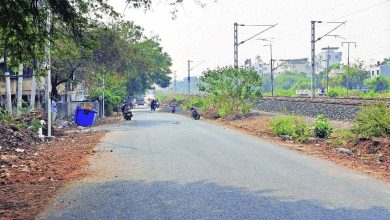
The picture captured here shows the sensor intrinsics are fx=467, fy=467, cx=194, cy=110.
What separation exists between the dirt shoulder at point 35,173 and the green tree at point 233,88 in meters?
17.6

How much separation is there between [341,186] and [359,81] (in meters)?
87.8

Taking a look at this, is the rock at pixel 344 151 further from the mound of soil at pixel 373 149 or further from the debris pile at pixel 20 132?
the debris pile at pixel 20 132

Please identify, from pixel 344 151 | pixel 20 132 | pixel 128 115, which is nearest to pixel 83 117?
pixel 128 115

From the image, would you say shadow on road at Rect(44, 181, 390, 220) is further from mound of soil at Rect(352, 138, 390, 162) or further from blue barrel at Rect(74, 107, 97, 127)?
blue barrel at Rect(74, 107, 97, 127)

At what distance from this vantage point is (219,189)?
28.8 ft

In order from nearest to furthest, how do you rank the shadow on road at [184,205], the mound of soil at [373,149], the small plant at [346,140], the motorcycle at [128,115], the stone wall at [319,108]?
1. the shadow on road at [184,205]
2. the mound of soil at [373,149]
3. the small plant at [346,140]
4. the stone wall at [319,108]
5. the motorcycle at [128,115]

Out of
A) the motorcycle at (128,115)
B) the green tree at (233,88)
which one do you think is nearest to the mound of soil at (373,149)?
the green tree at (233,88)

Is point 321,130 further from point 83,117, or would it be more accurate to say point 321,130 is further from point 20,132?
point 83,117

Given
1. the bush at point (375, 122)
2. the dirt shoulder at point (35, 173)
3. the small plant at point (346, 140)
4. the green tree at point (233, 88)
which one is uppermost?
the green tree at point (233, 88)

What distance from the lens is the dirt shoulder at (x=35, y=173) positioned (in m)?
7.86

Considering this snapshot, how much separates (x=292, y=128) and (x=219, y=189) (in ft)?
37.8

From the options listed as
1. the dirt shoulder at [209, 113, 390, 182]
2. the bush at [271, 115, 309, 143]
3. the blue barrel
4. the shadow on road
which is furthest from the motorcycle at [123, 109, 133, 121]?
the shadow on road

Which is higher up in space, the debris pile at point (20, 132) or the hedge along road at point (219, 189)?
the debris pile at point (20, 132)

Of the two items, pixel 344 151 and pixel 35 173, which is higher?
pixel 344 151
